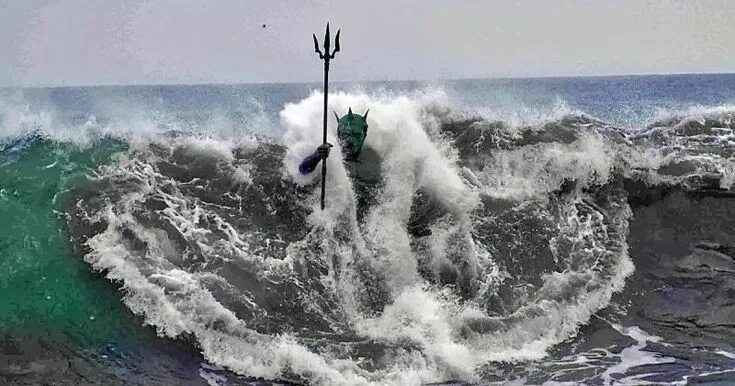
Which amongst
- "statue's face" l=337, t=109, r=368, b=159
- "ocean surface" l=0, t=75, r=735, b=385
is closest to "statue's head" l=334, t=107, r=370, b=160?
"statue's face" l=337, t=109, r=368, b=159

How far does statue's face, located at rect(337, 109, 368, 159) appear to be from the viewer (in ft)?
37.3

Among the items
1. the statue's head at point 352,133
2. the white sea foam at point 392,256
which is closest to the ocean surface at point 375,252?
the white sea foam at point 392,256

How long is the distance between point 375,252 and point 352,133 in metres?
2.55

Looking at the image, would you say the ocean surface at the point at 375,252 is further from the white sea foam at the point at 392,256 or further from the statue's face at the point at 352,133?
the statue's face at the point at 352,133

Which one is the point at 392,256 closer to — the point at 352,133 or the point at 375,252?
the point at 375,252

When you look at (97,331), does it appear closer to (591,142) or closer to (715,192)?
(591,142)

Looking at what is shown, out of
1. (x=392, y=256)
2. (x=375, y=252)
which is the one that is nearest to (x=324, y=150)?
(x=375, y=252)

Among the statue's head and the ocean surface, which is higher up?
the statue's head

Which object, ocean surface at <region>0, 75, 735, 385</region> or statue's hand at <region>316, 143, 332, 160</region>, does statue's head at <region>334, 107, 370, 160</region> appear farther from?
statue's hand at <region>316, 143, 332, 160</region>

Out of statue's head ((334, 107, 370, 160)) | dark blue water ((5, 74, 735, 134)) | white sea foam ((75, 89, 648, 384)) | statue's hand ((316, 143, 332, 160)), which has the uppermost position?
dark blue water ((5, 74, 735, 134))

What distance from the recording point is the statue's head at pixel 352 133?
1138 cm

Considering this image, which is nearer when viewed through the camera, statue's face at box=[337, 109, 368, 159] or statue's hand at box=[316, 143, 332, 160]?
statue's hand at box=[316, 143, 332, 160]

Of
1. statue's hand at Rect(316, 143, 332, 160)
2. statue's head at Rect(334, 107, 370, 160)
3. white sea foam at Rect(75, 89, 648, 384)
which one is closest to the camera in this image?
white sea foam at Rect(75, 89, 648, 384)

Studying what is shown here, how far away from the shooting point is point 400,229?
10062 millimetres
